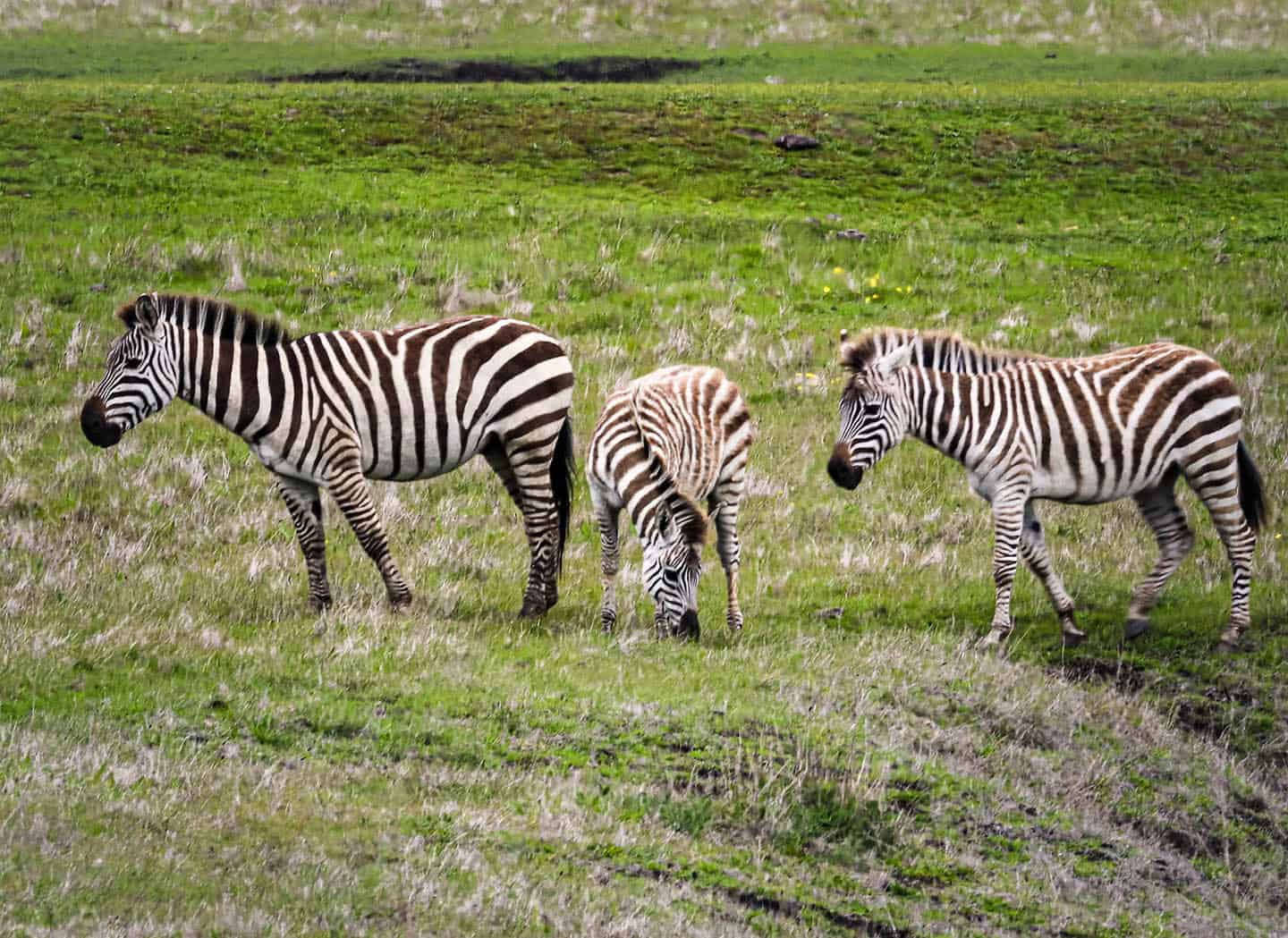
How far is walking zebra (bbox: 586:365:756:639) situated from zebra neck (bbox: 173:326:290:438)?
2.75 m

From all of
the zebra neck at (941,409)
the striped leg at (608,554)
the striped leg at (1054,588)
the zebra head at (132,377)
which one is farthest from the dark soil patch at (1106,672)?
the zebra head at (132,377)

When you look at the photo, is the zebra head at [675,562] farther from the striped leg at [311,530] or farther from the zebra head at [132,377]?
the zebra head at [132,377]

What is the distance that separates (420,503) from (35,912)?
9727 mm

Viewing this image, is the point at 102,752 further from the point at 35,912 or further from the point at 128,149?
the point at 128,149

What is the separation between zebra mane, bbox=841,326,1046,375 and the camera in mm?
11922

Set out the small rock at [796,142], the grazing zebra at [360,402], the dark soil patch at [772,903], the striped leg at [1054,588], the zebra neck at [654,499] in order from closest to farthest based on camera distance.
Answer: the dark soil patch at [772,903], the zebra neck at [654,499], the grazing zebra at [360,402], the striped leg at [1054,588], the small rock at [796,142]

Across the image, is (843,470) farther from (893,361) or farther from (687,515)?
(687,515)

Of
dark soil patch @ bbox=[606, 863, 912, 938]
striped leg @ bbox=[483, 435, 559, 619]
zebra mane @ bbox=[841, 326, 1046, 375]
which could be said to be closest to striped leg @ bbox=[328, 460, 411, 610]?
striped leg @ bbox=[483, 435, 559, 619]

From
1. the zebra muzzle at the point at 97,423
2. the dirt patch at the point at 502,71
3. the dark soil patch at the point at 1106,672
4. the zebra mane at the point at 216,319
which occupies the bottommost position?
the dark soil patch at the point at 1106,672

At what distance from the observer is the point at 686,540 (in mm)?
10625

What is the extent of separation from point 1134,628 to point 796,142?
24.3 meters

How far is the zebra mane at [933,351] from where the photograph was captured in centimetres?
1192

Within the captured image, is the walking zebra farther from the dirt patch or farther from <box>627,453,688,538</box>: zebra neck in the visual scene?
the dirt patch

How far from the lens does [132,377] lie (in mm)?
11164
